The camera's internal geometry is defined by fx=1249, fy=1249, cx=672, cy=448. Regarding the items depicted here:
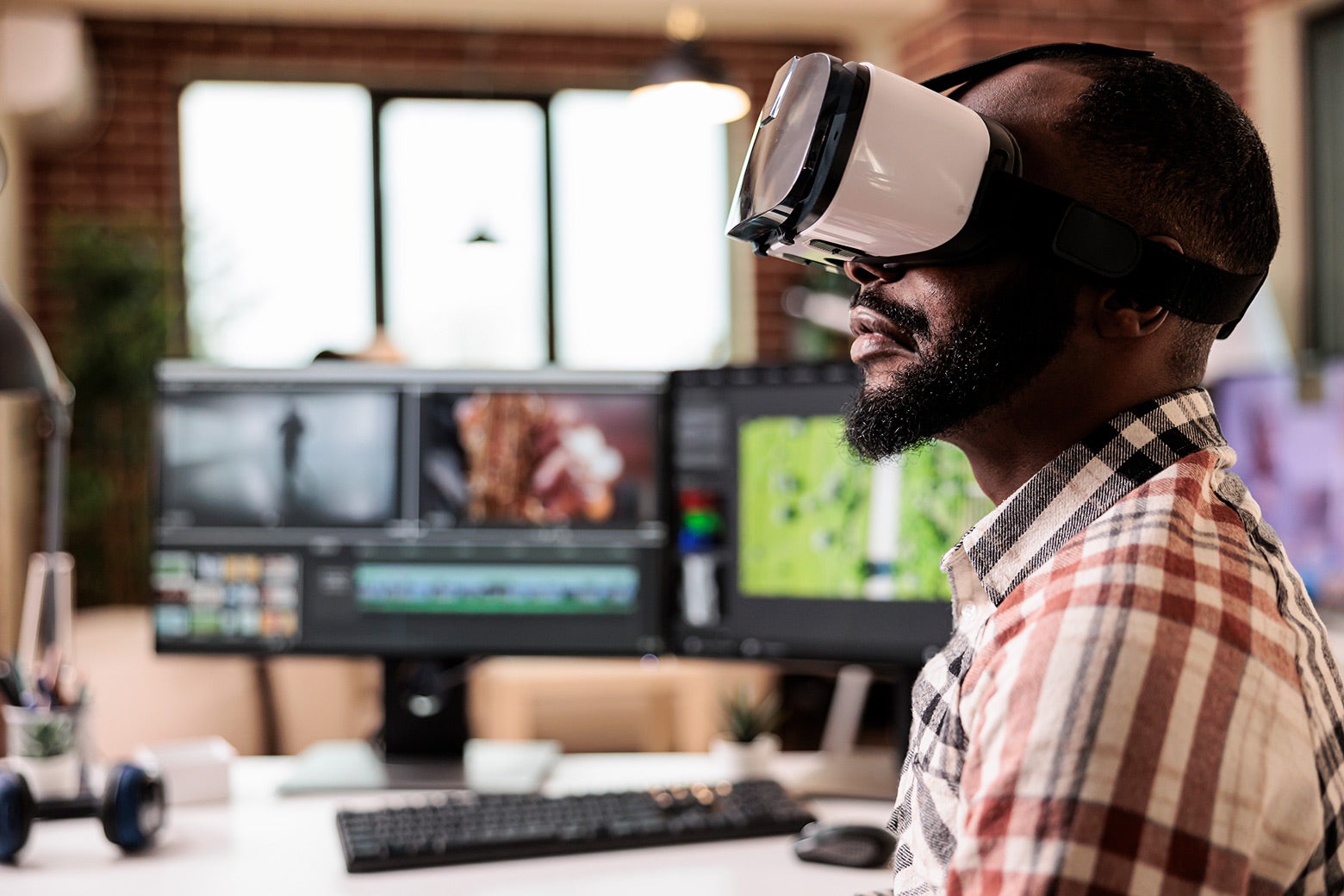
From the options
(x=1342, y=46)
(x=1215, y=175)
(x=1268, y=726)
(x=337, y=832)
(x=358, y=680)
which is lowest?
(x=358, y=680)

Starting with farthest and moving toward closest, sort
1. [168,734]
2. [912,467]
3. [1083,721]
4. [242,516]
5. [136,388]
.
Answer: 1. [136,388]
2. [168,734]
3. [242,516]
4. [912,467]
5. [1083,721]

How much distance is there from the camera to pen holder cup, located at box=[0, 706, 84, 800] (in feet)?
4.65

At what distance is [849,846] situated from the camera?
1.22 m

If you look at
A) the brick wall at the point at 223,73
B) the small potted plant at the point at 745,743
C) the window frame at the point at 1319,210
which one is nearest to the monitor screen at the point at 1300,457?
the window frame at the point at 1319,210

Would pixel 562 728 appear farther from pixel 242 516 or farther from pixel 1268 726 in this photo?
pixel 1268 726

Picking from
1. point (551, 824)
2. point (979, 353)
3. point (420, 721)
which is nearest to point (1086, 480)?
point (979, 353)

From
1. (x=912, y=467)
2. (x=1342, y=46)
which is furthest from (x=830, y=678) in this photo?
(x=912, y=467)

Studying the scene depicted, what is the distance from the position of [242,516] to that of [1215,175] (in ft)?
4.16

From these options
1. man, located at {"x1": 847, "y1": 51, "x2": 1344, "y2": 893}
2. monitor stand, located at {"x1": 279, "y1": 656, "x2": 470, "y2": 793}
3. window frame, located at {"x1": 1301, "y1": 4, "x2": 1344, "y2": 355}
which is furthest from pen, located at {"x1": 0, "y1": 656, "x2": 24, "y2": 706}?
window frame, located at {"x1": 1301, "y1": 4, "x2": 1344, "y2": 355}

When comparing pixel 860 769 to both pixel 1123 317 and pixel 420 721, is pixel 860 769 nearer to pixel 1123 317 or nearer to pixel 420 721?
pixel 420 721

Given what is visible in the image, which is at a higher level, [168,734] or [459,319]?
[459,319]

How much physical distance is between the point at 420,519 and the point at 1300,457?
7.80 feet

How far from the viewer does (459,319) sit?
5.25 meters

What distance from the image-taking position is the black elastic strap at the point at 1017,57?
75 centimetres
